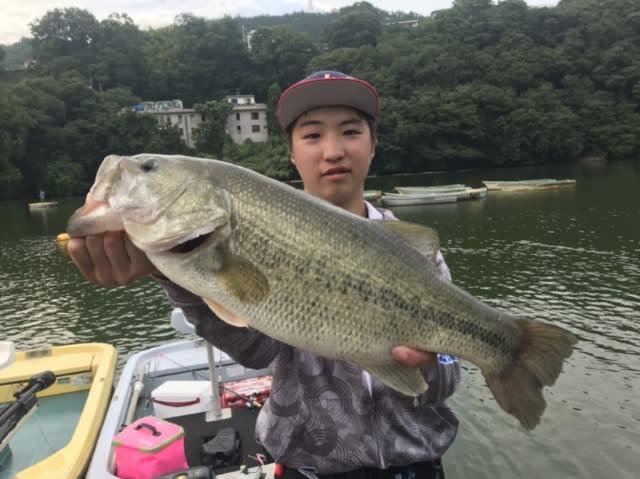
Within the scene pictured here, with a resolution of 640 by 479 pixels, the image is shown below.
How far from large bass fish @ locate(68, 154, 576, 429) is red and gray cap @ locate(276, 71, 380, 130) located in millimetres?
924

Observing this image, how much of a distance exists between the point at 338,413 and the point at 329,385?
0.56 ft

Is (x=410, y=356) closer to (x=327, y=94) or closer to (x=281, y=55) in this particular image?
(x=327, y=94)

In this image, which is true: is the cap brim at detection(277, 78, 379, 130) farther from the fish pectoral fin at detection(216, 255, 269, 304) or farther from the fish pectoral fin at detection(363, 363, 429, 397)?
the fish pectoral fin at detection(363, 363, 429, 397)

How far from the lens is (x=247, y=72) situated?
97.1 m

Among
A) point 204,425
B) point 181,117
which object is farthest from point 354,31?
point 204,425

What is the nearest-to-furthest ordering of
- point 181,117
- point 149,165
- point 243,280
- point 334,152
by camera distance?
point 243,280, point 149,165, point 334,152, point 181,117

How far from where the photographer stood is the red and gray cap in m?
3.29

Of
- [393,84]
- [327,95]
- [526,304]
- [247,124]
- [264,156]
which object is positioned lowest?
[526,304]

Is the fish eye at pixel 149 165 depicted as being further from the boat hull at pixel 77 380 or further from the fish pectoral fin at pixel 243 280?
the boat hull at pixel 77 380

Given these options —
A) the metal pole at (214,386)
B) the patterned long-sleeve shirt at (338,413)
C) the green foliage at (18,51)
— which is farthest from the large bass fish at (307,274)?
the green foliage at (18,51)

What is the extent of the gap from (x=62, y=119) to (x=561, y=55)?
7948 cm

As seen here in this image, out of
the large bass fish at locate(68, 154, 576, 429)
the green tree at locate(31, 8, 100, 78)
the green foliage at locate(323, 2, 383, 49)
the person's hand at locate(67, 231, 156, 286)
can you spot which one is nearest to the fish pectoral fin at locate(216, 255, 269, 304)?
the large bass fish at locate(68, 154, 576, 429)

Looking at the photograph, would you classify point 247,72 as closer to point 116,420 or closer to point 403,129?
point 403,129

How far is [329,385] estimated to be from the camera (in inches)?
118
